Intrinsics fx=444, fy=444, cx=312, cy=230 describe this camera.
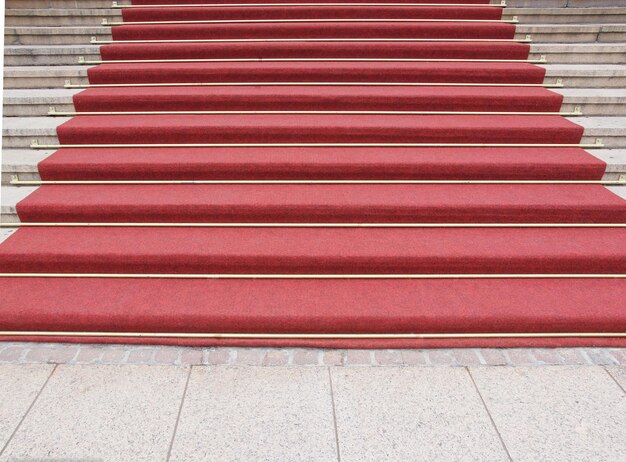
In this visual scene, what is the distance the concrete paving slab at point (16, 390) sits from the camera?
1909 millimetres

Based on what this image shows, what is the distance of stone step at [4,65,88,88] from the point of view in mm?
3965

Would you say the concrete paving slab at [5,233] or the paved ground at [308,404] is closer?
the paved ground at [308,404]

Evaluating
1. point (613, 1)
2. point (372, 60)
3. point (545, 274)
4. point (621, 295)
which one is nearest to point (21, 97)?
point (372, 60)

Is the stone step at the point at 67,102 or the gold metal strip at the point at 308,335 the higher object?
the stone step at the point at 67,102

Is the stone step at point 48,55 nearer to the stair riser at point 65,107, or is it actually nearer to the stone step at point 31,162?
the stair riser at point 65,107

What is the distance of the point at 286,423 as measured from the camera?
1932mm

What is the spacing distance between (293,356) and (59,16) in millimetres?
4522

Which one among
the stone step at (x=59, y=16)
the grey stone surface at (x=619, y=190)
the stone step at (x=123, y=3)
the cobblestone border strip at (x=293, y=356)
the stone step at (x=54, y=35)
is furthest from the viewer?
the stone step at (x=123, y=3)

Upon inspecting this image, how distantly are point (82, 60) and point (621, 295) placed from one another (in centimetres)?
475

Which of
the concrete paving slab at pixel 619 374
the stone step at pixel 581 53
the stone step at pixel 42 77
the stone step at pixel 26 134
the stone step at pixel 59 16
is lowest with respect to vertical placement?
the concrete paving slab at pixel 619 374

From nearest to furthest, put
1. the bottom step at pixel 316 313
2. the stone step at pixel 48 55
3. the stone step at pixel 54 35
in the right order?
the bottom step at pixel 316 313
the stone step at pixel 48 55
the stone step at pixel 54 35

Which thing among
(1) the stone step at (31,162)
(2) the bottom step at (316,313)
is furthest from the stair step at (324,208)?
(2) the bottom step at (316,313)

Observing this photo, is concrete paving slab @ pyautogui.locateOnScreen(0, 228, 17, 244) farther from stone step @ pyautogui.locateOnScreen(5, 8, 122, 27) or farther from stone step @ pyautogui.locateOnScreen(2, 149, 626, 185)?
stone step @ pyautogui.locateOnScreen(5, 8, 122, 27)

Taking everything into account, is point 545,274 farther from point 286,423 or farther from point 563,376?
point 286,423
